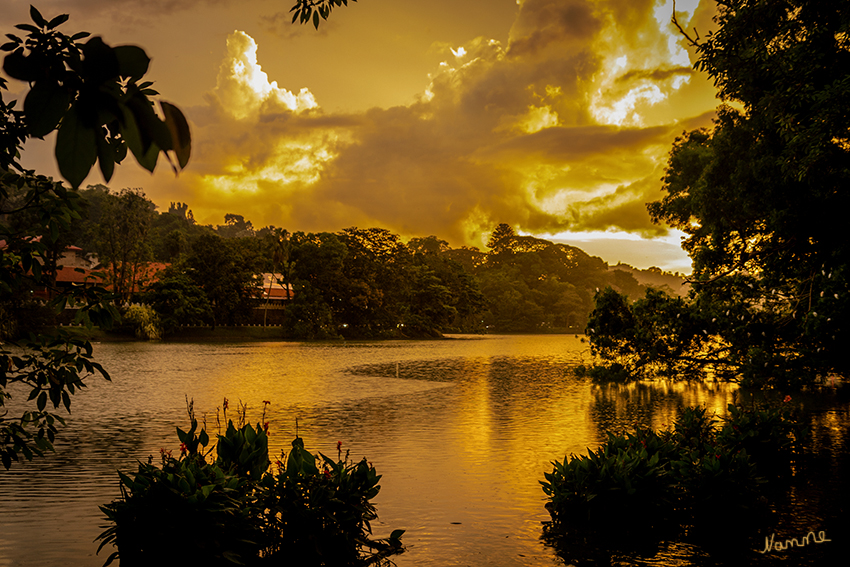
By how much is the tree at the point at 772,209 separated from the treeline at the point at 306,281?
55.7 metres

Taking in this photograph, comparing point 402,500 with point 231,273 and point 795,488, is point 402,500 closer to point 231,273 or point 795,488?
point 795,488

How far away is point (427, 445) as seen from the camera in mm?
14781

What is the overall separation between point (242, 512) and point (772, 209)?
41.7 feet

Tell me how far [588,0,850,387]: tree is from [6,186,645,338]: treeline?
2194 inches

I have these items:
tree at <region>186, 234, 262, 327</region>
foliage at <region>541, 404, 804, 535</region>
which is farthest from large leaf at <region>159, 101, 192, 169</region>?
tree at <region>186, 234, 262, 327</region>

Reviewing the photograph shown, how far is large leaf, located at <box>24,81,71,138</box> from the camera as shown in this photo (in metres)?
1.37

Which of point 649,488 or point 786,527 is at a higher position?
point 649,488

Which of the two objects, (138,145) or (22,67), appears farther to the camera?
(22,67)

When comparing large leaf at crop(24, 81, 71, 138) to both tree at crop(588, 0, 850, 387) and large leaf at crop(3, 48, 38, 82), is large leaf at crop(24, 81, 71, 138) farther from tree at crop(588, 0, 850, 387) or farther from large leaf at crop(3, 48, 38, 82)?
tree at crop(588, 0, 850, 387)

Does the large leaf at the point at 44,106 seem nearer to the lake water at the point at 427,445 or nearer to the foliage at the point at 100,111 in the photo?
the foliage at the point at 100,111

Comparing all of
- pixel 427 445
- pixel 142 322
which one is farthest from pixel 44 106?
pixel 142 322

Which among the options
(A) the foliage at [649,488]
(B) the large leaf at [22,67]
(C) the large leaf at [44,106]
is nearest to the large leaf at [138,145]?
(C) the large leaf at [44,106]

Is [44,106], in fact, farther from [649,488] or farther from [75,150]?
[649,488]

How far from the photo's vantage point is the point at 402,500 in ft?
32.6
